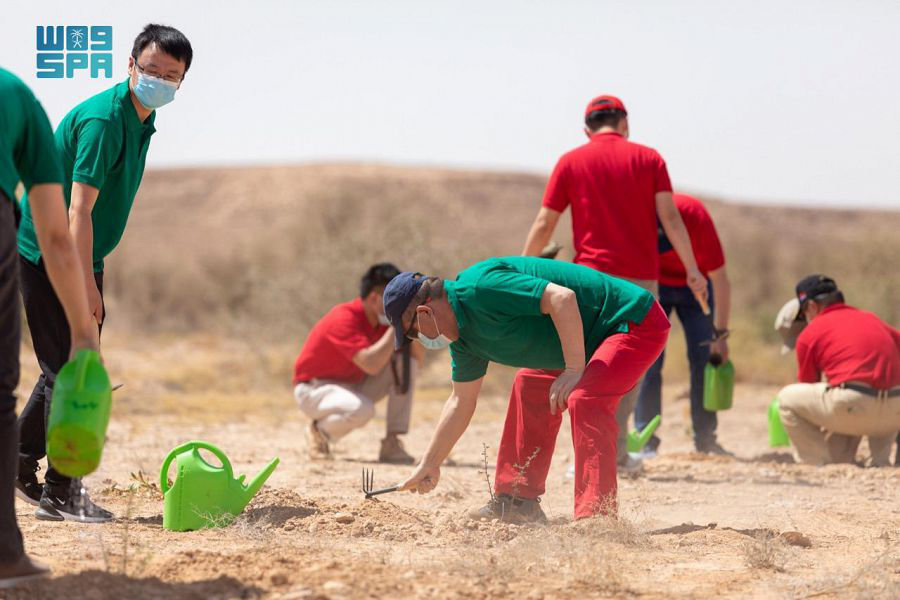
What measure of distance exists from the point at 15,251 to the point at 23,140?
34 cm

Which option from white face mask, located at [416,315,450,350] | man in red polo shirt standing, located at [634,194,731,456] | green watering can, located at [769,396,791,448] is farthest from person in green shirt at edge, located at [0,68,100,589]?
green watering can, located at [769,396,791,448]

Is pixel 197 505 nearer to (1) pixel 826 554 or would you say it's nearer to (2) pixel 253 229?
(1) pixel 826 554

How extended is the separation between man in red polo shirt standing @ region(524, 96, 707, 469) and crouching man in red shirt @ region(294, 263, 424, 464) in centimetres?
146

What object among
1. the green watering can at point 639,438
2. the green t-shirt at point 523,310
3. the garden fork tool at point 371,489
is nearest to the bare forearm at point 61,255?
the green t-shirt at point 523,310

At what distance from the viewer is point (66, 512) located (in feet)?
16.6

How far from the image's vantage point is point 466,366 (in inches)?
199

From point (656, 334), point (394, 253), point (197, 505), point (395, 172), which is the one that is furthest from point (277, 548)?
point (395, 172)

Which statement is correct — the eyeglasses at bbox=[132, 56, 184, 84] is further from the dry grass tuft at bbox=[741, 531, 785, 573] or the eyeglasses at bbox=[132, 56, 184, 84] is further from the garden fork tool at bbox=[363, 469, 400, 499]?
the dry grass tuft at bbox=[741, 531, 785, 573]

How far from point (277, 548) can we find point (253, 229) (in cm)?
4964


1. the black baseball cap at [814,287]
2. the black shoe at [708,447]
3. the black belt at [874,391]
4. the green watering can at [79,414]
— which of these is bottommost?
the black shoe at [708,447]

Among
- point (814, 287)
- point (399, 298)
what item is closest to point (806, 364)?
point (814, 287)

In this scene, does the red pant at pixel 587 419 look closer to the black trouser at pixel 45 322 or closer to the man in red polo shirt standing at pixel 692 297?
the black trouser at pixel 45 322

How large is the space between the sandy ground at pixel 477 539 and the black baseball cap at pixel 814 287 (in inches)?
45.3

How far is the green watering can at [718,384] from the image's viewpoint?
311 inches
